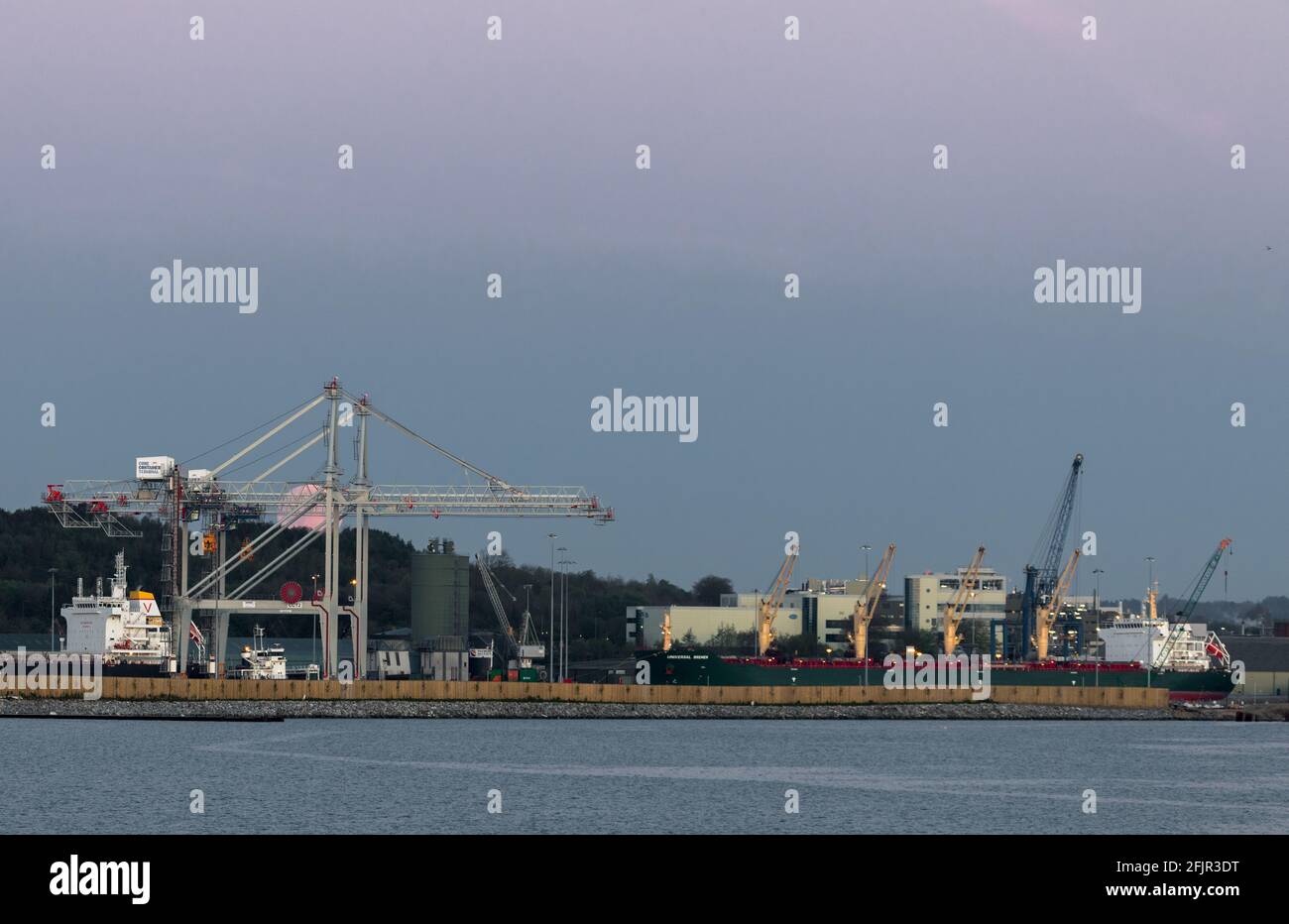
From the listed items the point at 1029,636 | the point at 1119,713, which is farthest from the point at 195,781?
the point at 1029,636

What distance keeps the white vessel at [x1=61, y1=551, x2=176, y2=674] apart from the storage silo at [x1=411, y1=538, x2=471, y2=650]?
23.4 metres

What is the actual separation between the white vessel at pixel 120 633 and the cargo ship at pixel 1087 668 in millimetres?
35689

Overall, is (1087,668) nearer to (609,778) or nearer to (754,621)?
(754,621)

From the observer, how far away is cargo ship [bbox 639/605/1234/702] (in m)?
113

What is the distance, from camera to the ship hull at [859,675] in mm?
112938

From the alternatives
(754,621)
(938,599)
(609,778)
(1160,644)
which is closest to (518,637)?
(754,621)

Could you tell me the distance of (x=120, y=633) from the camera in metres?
95.1

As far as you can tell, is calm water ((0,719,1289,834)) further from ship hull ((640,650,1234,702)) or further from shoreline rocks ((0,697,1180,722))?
ship hull ((640,650,1234,702))
